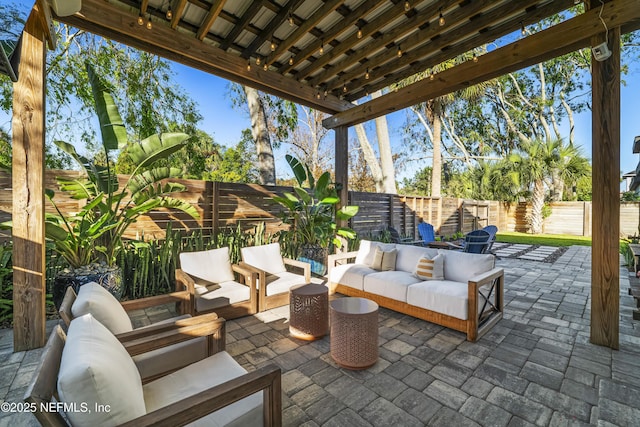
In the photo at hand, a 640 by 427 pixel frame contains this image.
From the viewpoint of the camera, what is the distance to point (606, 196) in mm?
2857

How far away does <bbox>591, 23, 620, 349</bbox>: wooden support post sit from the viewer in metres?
2.82

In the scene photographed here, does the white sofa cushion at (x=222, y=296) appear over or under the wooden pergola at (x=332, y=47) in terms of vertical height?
under

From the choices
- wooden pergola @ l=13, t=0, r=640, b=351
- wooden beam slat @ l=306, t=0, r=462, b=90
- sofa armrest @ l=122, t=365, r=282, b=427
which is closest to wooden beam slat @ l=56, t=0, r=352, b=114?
wooden pergola @ l=13, t=0, r=640, b=351

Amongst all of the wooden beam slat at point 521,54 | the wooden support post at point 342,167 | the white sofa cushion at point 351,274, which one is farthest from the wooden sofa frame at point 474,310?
the wooden beam slat at point 521,54

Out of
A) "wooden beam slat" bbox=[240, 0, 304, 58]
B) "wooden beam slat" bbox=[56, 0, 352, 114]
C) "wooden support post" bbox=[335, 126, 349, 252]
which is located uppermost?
"wooden beam slat" bbox=[240, 0, 304, 58]

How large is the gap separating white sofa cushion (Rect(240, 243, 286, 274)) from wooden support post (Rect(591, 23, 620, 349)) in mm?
3661

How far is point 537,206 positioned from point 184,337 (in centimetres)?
1633

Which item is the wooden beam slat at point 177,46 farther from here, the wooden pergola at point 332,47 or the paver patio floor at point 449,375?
the paver patio floor at point 449,375

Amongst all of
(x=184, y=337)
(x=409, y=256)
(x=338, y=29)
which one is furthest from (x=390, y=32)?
(x=184, y=337)

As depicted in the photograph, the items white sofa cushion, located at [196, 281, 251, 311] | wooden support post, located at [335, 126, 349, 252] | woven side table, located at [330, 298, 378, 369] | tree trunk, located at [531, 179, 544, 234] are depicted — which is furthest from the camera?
tree trunk, located at [531, 179, 544, 234]

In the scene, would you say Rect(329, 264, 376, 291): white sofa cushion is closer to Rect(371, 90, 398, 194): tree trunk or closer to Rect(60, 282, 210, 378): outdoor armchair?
Rect(60, 282, 210, 378): outdoor armchair

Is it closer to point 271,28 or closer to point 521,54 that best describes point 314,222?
point 271,28

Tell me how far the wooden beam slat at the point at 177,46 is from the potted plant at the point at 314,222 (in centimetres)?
127

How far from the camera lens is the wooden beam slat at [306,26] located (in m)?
3.05
